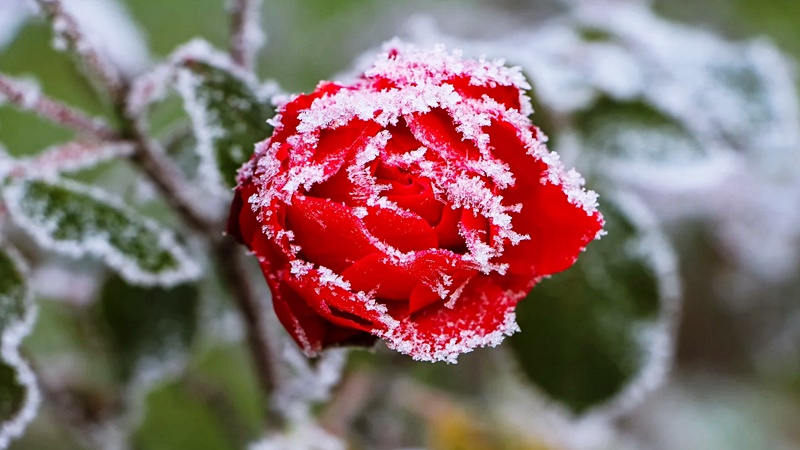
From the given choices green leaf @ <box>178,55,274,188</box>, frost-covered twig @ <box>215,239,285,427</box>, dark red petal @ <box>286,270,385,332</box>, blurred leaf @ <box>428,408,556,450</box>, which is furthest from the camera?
blurred leaf @ <box>428,408,556,450</box>

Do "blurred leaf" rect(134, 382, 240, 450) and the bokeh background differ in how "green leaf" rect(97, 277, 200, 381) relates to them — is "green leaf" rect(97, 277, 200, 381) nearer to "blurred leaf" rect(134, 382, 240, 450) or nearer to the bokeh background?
the bokeh background

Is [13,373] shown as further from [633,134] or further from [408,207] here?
[633,134]

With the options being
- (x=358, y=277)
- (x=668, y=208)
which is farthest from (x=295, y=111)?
(x=668, y=208)

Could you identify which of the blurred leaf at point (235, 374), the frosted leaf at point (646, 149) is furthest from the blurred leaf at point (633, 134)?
the blurred leaf at point (235, 374)

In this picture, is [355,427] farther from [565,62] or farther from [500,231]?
[500,231]

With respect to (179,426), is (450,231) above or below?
below

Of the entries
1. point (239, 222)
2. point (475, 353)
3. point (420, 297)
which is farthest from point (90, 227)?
point (475, 353)

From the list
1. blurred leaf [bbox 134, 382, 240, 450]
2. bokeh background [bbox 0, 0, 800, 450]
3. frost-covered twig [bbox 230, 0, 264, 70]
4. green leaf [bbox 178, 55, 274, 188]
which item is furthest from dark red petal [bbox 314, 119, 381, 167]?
blurred leaf [bbox 134, 382, 240, 450]
